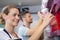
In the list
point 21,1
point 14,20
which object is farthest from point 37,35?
point 21,1

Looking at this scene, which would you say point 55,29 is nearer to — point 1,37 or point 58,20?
point 58,20

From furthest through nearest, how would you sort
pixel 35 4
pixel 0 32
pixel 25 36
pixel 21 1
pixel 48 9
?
pixel 35 4
pixel 21 1
pixel 25 36
pixel 0 32
pixel 48 9

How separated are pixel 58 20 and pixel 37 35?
0.81ft

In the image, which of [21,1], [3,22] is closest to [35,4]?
[21,1]

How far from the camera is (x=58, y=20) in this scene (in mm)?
779

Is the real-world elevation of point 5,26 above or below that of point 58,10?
below

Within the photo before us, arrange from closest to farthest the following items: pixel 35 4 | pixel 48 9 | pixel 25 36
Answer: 1. pixel 48 9
2. pixel 25 36
3. pixel 35 4

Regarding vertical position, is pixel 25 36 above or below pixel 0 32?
below

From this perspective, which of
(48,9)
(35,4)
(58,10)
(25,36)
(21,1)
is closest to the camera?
(58,10)

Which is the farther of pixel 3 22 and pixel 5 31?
pixel 3 22

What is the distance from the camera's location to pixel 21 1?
4.76 m

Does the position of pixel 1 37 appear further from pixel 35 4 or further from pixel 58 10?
pixel 35 4

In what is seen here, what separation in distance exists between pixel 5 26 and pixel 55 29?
0.39m

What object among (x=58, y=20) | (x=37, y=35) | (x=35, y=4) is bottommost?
(x=35, y=4)
